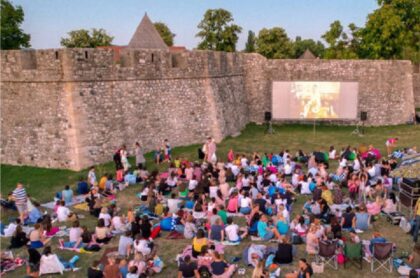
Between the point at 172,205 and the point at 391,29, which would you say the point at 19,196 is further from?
the point at 391,29

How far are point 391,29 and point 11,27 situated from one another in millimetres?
37852

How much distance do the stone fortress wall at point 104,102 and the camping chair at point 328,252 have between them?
13617mm

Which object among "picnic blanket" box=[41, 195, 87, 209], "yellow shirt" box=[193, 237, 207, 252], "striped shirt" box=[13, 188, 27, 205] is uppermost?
"striped shirt" box=[13, 188, 27, 205]

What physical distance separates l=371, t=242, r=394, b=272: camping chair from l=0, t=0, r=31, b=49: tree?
40871mm

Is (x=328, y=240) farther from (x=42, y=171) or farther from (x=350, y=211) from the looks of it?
(x=42, y=171)

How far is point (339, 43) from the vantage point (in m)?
45.9

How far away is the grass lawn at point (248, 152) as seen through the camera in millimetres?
11594

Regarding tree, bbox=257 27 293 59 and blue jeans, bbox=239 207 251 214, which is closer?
blue jeans, bbox=239 207 251 214

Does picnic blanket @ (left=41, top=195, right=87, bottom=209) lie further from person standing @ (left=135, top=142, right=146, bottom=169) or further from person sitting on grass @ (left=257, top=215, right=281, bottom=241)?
person sitting on grass @ (left=257, top=215, right=281, bottom=241)

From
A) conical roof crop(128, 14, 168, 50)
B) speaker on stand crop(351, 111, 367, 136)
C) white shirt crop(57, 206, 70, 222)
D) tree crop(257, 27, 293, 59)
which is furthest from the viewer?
tree crop(257, 27, 293, 59)

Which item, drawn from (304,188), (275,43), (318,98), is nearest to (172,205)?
(304,188)

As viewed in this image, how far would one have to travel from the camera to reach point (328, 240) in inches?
436

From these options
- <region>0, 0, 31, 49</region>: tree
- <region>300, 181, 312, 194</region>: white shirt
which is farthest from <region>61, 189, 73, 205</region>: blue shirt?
<region>0, 0, 31, 49</region>: tree

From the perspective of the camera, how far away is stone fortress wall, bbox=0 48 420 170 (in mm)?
20328
